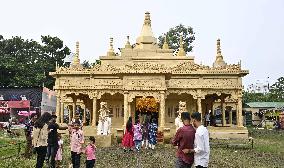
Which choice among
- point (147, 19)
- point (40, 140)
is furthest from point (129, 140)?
point (147, 19)

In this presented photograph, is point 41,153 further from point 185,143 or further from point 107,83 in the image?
point 107,83

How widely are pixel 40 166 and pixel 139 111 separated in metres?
24.6

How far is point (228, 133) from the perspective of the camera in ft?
105

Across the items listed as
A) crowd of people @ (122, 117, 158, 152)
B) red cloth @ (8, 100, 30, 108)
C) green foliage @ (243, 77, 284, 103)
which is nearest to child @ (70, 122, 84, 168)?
crowd of people @ (122, 117, 158, 152)

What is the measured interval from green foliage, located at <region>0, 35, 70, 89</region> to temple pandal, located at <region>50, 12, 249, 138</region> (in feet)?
74.0

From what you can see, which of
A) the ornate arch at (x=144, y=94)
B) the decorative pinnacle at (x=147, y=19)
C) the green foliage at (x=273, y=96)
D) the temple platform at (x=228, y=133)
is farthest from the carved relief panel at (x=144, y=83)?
the green foliage at (x=273, y=96)

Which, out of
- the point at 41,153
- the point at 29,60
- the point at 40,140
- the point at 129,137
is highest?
the point at 29,60

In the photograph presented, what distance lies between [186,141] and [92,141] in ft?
14.3

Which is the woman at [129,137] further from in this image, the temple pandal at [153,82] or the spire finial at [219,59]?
the spire finial at [219,59]

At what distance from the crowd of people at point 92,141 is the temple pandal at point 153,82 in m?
6.73

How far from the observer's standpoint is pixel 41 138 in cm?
1277

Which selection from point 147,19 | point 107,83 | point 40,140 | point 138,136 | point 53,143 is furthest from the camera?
point 147,19

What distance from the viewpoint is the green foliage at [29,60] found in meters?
59.2

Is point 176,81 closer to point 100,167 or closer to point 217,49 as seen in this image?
point 217,49
